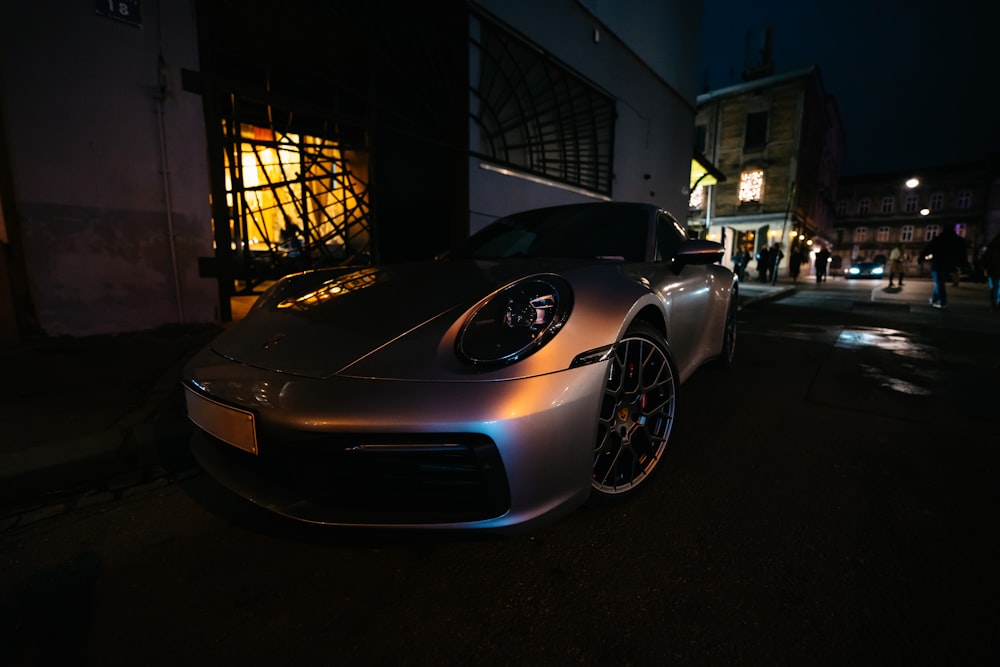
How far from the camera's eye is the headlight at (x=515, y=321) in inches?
52.4

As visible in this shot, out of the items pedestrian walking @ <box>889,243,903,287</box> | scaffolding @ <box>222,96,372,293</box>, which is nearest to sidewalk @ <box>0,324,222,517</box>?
scaffolding @ <box>222,96,372,293</box>

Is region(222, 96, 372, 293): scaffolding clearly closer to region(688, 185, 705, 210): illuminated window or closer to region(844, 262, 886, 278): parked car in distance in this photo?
region(688, 185, 705, 210): illuminated window

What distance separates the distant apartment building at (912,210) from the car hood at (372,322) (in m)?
58.9

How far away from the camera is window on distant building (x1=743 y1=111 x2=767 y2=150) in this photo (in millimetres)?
27547

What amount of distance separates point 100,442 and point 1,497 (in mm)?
338

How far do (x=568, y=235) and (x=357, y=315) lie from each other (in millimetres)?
1385

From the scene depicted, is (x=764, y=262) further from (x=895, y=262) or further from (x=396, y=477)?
(x=396, y=477)

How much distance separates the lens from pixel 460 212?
6113 millimetres

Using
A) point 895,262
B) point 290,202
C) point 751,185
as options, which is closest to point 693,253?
point 290,202

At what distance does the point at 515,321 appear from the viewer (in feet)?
4.75

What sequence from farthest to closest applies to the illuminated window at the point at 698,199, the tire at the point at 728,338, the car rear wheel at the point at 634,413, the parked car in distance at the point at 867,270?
1. the parked car in distance at the point at 867,270
2. the illuminated window at the point at 698,199
3. the tire at the point at 728,338
4. the car rear wheel at the point at 634,413

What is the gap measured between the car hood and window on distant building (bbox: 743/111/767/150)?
106ft

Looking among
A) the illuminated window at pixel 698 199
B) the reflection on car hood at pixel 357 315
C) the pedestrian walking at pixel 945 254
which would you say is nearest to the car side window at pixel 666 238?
the reflection on car hood at pixel 357 315

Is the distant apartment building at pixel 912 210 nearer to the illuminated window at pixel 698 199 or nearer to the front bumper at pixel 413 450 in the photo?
the illuminated window at pixel 698 199
